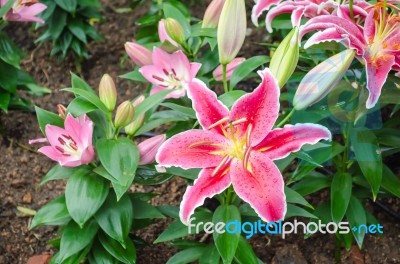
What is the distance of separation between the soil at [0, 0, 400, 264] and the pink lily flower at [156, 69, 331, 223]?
0.58 m

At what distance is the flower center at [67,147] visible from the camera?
1.37 meters

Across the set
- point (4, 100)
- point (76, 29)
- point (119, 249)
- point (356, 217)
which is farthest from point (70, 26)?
point (356, 217)

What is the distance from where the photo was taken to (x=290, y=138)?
1191mm

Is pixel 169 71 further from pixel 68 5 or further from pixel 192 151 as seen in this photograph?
pixel 68 5

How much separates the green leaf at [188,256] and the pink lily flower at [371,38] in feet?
1.68

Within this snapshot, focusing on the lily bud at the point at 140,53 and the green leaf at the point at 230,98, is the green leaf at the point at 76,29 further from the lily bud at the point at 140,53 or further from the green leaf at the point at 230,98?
the green leaf at the point at 230,98

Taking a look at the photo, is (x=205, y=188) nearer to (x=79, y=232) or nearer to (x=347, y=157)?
(x=79, y=232)

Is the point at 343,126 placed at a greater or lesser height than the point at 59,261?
greater

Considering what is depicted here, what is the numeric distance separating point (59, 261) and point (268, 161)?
1.70 ft

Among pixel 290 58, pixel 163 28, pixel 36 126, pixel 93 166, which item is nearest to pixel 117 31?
pixel 36 126

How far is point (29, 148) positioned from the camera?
2.21m

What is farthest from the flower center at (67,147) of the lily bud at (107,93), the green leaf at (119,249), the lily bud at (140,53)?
the lily bud at (140,53)

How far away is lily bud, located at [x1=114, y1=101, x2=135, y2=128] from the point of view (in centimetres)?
134

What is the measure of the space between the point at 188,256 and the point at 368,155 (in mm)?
458
